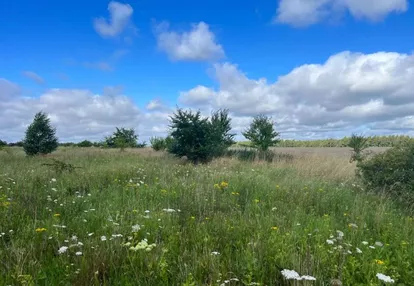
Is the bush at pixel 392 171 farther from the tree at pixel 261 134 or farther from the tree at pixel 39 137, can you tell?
the tree at pixel 39 137

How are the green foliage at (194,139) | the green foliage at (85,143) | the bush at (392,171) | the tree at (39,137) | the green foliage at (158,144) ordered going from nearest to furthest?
the bush at (392,171) < the green foliage at (194,139) < the tree at (39,137) < the green foliage at (158,144) < the green foliage at (85,143)

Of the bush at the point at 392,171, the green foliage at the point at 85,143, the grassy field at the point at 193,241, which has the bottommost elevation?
the grassy field at the point at 193,241

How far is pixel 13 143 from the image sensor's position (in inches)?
1882

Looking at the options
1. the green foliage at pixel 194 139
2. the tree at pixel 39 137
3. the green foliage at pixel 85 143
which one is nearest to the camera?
the green foliage at pixel 194 139

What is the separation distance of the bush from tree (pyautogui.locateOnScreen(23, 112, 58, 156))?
918 inches

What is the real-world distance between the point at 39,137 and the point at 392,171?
24605mm

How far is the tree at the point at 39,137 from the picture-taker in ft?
78.5

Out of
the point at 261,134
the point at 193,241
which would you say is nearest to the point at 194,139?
the point at 261,134

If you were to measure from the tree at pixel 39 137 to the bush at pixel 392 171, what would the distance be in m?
23.3

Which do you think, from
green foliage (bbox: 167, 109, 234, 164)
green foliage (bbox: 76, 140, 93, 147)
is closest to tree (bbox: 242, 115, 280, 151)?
green foliage (bbox: 167, 109, 234, 164)

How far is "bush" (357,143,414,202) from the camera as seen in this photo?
27.5 feet

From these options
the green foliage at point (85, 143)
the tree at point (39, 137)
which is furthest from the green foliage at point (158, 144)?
the green foliage at point (85, 143)

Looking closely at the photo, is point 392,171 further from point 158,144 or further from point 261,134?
point 158,144

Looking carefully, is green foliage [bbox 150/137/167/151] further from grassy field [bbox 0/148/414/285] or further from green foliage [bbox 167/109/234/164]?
grassy field [bbox 0/148/414/285]
